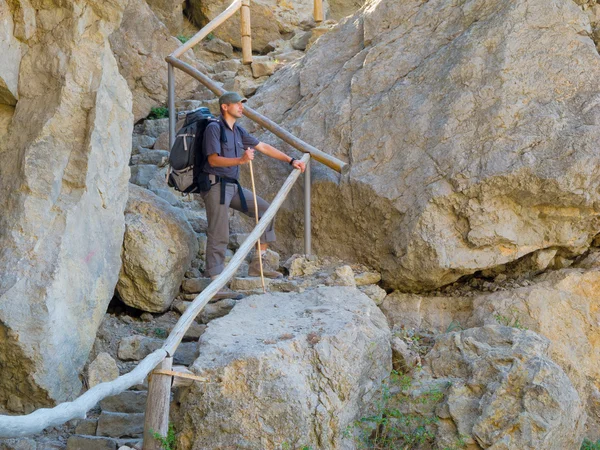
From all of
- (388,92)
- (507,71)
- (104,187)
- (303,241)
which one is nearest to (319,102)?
(388,92)

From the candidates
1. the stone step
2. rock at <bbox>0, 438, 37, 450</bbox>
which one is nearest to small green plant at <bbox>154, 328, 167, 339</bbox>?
the stone step

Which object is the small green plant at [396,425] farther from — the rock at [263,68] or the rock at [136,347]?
the rock at [263,68]

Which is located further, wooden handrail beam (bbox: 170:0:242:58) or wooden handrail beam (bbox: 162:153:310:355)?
wooden handrail beam (bbox: 170:0:242:58)

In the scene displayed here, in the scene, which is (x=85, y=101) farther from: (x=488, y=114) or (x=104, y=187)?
(x=488, y=114)

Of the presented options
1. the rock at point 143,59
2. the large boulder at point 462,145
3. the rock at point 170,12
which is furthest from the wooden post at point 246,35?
the large boulder at point 462,145

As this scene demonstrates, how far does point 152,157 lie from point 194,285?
2.66m

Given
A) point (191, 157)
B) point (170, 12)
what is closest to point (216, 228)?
point (191, 157)

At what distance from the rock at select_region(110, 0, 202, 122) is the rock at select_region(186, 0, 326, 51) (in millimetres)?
3265

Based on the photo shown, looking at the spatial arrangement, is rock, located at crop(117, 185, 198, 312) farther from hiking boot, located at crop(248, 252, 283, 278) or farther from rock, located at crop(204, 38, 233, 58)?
rock, located at crop(204, 38, 233, 58)

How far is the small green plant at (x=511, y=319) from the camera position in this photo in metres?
7.12

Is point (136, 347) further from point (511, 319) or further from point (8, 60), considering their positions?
point (511, 319)

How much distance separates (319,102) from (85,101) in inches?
114

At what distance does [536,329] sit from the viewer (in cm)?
715

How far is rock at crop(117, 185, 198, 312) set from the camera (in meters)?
7.32
